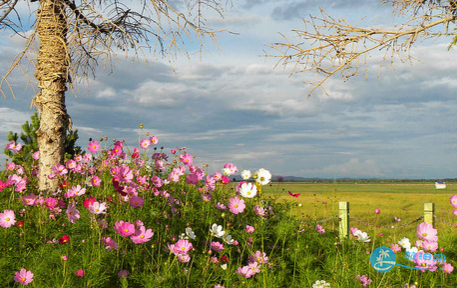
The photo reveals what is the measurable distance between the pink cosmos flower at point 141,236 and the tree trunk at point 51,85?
11.7ft

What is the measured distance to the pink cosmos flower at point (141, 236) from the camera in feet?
10.8

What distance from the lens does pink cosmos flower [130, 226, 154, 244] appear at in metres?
3.29

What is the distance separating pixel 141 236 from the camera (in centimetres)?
332

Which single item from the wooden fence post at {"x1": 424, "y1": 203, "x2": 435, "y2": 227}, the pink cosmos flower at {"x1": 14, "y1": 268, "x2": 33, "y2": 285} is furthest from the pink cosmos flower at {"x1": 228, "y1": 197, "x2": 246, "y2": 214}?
the wooden fence post at {"x1": 424, "y1": 203, "x2": 435, "y2": 227}

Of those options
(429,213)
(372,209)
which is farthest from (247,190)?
(372,209)

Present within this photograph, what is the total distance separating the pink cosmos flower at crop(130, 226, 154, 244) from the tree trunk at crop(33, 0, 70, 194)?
11.7 feet

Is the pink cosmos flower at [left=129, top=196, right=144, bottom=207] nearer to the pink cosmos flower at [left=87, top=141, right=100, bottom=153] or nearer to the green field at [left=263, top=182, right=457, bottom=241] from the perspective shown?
the green field at [left=263, top=182, right=457, bottom=241]

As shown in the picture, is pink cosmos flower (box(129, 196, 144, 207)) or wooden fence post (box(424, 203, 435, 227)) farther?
wooden fence post (box(424, 203, 435, 227))

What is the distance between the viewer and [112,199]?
4523 millimetres

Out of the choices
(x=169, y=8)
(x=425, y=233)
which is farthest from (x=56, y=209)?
(x=425, y=233)

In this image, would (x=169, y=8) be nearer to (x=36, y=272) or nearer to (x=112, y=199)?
(x=112, y=199)

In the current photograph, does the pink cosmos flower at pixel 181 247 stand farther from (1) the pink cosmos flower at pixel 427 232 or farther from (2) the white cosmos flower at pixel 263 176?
(1) the pink cosmos flower at pixel 427 232

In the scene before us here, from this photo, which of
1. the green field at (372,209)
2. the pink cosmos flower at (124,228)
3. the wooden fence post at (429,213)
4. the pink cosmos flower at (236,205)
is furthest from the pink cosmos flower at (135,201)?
the wooden fence post at (429,213)

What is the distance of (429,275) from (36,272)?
12.0 ft
